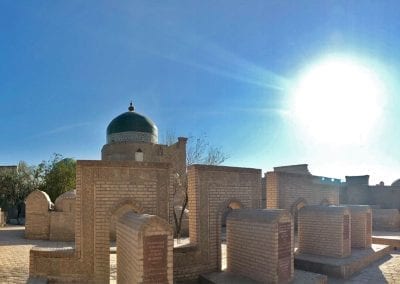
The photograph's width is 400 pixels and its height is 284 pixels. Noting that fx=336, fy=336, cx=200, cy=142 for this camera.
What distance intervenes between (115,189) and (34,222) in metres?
11.0

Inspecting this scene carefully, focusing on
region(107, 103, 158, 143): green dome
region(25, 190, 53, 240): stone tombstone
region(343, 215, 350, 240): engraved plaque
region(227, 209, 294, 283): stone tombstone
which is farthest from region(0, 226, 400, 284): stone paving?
region(107, 103, 158, 143): green dome

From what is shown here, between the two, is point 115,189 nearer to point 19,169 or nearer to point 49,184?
point 49,184

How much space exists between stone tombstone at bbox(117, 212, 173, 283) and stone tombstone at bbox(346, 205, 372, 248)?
8.49m

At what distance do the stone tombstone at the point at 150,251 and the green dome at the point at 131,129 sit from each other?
59.5 feet

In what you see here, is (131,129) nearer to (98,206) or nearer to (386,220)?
(98,206)

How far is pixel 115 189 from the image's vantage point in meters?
7.66

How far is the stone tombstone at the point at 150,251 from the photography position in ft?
17.9

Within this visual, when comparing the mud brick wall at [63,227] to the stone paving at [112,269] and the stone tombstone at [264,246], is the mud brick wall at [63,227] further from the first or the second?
the stone tombstone at [264,246]

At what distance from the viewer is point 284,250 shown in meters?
7.44

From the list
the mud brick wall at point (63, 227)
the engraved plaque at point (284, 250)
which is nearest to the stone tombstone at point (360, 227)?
the engraved plaque at point (284, 250)

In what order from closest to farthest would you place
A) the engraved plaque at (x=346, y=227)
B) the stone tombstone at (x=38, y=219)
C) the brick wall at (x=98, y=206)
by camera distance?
the brick wall at (x=98, y=206) → the engraved plaque at (x=346, y=227) → the stone tombstone at (x=38, y=219)

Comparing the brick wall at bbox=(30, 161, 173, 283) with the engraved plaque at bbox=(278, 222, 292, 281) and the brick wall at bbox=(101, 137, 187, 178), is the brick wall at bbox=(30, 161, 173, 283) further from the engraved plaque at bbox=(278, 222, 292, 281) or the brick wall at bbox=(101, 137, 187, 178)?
the brick wall at bbox=(101, 137, 187, 178)

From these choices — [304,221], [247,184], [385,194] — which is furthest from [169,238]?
[385,194]

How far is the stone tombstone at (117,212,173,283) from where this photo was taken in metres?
5.46
